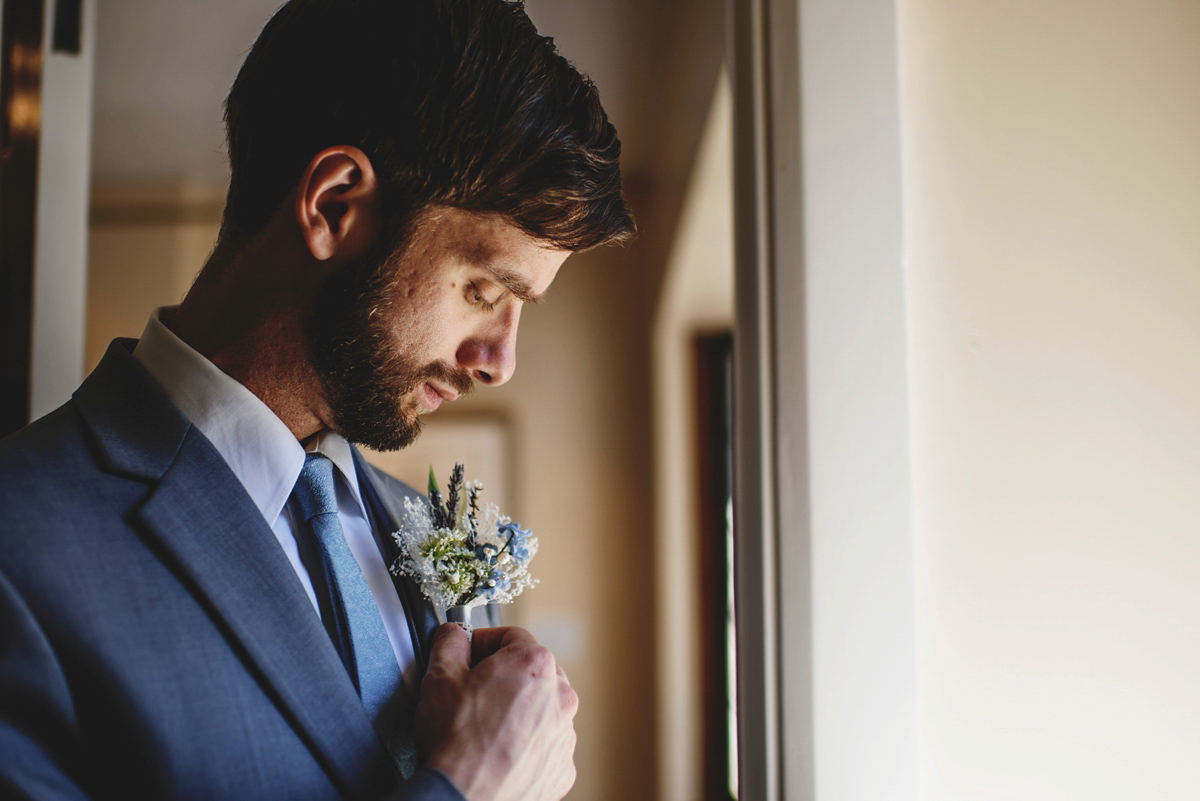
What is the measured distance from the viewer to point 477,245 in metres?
0.86

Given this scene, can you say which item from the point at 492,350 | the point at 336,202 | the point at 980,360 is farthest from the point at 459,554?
the point at 980,360

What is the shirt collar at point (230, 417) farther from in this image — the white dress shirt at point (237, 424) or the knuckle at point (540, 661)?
the knuckle at point (540, 661)

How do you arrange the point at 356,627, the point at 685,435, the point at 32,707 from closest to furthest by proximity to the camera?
the point at 32,707
the point at 356,627
the point at 685,435

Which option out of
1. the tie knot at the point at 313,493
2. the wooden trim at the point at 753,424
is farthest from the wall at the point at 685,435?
the tie knot at the point at 313,493

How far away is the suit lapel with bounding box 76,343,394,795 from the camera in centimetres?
67

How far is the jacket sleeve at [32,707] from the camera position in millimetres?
547

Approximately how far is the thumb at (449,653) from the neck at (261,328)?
365mm

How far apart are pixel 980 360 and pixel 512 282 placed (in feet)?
2.34

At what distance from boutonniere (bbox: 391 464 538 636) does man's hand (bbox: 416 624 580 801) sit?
2.4 inches

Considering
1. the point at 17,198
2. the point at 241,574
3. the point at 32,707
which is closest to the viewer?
the point at 32,707

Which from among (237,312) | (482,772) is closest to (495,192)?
(237,312)

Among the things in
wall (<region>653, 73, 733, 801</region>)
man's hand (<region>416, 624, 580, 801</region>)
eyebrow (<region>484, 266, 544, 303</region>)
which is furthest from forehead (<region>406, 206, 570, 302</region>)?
man's hand (<region>416, 624, 580, 801</region>)

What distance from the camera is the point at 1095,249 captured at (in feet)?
3.15

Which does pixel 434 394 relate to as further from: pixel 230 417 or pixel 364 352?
pixel 230 417
